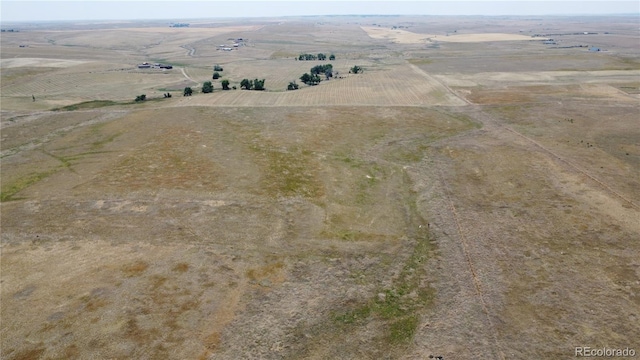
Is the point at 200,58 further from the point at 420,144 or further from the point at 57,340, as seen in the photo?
the point at 57,340

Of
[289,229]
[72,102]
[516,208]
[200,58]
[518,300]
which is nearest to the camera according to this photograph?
[518,300]

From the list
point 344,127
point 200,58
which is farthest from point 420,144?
point 200,58

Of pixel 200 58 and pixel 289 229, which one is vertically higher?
pixel 200 58

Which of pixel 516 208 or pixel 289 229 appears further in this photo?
pixel 516 208

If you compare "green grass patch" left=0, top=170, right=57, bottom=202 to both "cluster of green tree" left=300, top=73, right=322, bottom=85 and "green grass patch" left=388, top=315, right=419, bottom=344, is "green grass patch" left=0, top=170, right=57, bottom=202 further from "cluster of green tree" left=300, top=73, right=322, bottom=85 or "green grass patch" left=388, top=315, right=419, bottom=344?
"cluster of green tree" left=300, top=73, right=322, bottom=85

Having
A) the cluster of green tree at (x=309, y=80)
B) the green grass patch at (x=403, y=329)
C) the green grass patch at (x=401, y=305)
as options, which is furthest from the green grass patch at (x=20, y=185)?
the cluster of green tree at (x=309, y=80)

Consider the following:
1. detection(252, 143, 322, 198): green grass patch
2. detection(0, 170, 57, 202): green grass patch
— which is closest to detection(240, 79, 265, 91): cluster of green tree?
detection(252, 143, 322, 198): green grass patch

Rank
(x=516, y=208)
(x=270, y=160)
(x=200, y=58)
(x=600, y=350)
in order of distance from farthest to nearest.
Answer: (x=200, y=58)
(x=270, y=160)
(x=516, y=208)
(x=600, y=350)

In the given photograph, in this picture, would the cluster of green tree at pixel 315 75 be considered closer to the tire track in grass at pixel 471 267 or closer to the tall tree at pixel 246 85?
the tall tree at pixel 246 85

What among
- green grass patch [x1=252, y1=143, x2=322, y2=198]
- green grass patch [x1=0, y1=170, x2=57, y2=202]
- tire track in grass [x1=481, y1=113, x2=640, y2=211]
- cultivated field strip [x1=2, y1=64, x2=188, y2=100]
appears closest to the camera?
tire track in grass [x1=481, y1=113, x2=640, y2=211]
